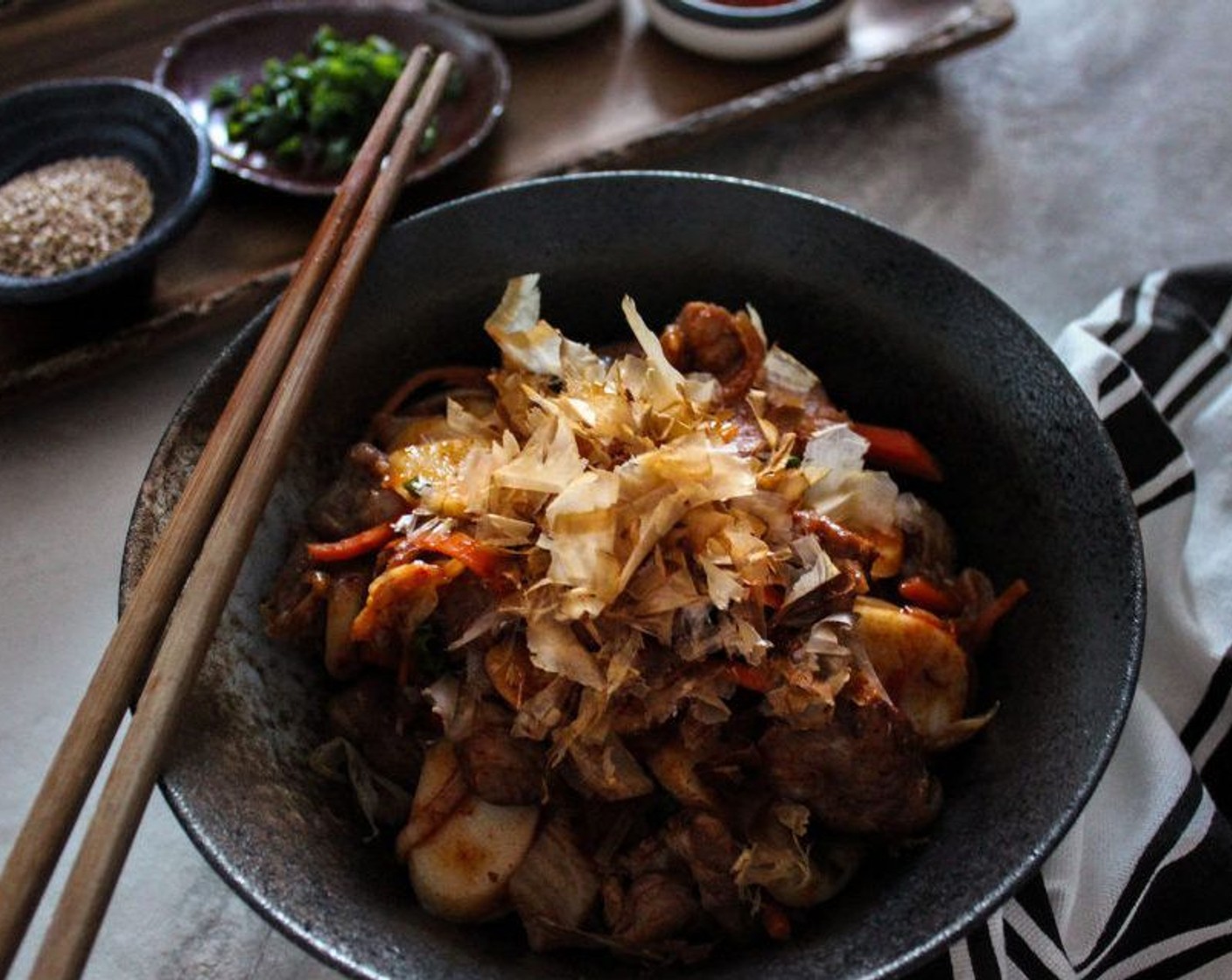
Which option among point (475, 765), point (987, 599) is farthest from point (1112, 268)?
point (475, 765)

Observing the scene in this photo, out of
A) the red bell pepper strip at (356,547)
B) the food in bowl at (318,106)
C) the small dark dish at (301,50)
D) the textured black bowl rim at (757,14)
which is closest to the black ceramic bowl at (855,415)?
the red bell pepper strip at (356,547)

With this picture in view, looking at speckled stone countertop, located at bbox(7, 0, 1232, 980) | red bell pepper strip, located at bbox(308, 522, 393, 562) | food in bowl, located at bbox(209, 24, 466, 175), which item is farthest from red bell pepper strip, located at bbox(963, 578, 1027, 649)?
food in bowl, located at bbox(209, 24, 466, 175)

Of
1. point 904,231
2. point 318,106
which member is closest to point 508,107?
point 318,106

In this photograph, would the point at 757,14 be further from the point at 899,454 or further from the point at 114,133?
the point at 114,133

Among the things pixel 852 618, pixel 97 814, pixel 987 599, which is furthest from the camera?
pixel 987 599

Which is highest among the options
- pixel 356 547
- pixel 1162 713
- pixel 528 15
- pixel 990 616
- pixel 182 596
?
pixel 528 15

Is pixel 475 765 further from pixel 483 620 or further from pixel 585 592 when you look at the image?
pixel 585 592

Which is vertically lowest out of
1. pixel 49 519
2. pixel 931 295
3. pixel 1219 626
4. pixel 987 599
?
pixel 49 519
